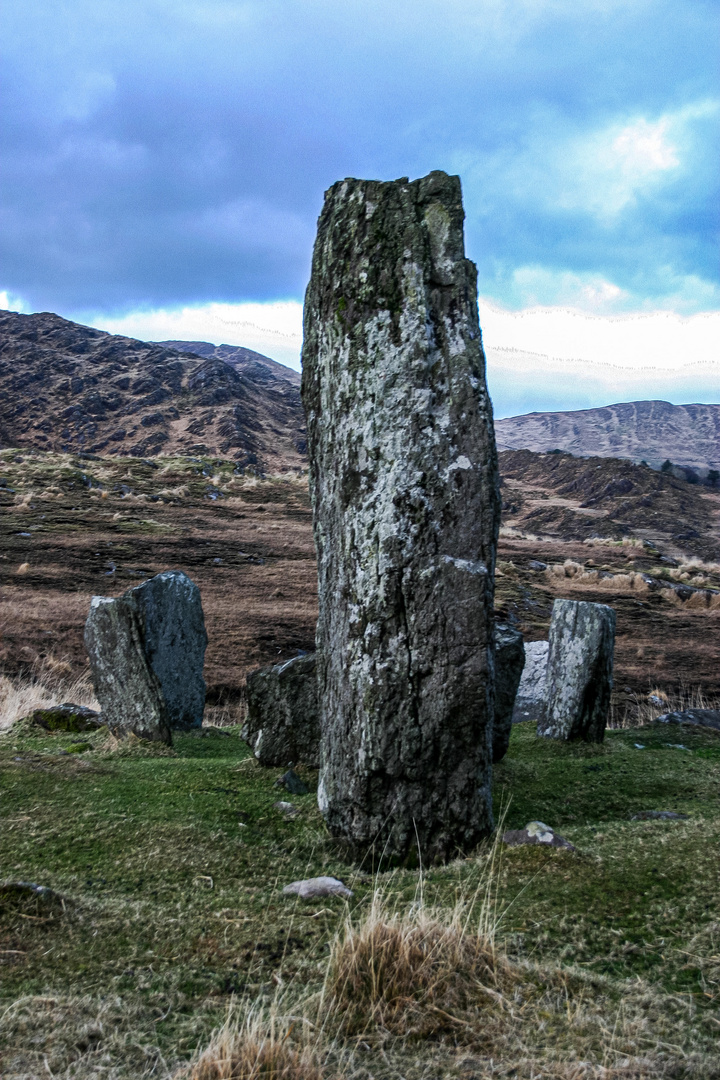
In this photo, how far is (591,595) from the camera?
22.0 m

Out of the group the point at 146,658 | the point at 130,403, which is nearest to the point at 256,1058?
the point at 146,658

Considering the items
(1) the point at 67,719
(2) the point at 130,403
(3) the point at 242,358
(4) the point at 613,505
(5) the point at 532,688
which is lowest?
(5) the point at 532,688

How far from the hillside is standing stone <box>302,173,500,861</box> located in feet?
364

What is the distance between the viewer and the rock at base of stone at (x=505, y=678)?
6.72 metres

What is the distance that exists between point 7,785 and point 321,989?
3.21 meters

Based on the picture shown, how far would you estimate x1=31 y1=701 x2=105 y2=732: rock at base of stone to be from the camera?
25.9ft

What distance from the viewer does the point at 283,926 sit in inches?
121

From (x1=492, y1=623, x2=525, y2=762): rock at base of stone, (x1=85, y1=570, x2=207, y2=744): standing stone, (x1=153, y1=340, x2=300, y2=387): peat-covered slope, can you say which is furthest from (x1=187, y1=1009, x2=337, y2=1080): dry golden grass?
(x1=153, y1=340, x2=300, y2=387): peat-covered slope

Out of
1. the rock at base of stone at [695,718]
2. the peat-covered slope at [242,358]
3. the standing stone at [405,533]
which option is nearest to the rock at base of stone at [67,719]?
the standing stone at [405,533]

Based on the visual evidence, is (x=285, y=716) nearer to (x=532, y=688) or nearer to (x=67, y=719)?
(x=67, y=719)

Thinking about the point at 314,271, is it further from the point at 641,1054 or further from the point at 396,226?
the point at 641,1054

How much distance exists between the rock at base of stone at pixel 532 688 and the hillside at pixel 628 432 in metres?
105

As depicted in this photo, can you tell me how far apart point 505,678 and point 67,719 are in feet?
15.3

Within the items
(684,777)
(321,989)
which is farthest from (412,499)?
(684,777)
